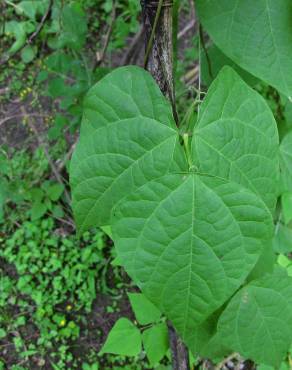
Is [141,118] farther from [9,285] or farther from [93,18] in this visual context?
[93,18]

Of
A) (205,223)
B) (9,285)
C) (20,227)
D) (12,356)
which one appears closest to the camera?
(205,223)

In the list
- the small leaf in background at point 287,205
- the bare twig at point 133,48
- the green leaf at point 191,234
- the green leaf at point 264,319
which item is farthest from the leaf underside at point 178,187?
the bare twig at point 133,48

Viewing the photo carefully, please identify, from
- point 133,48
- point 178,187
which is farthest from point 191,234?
point 133,48

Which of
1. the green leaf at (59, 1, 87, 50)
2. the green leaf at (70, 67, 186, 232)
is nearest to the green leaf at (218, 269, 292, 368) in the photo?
the green leaf at (70, 67, 186, 232)

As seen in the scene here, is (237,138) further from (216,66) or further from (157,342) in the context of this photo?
(157,342)

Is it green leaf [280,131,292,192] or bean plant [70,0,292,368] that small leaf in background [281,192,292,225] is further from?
bean plant [70,0,292,368]

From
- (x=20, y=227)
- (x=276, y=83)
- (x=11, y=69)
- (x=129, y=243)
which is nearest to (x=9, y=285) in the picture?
(x=20, y=227)

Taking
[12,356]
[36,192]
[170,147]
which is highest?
[170,147]

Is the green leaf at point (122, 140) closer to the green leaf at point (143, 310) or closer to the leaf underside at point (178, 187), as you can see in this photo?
the leaf underside at point (178, 187)
